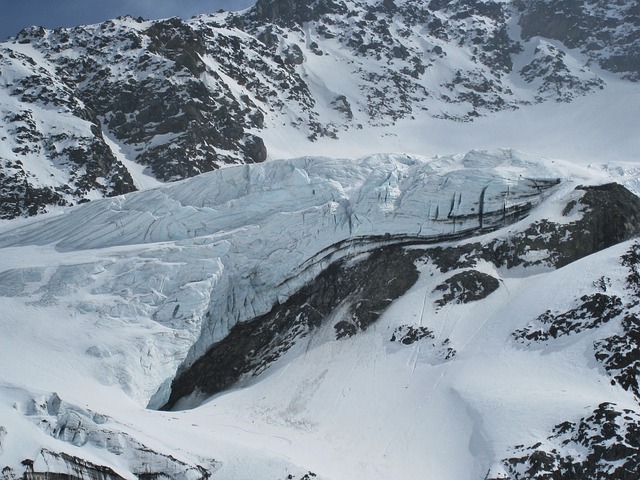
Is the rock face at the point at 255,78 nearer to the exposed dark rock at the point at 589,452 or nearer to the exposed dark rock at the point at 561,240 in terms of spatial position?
the exposed dark rock at the point at 561,240

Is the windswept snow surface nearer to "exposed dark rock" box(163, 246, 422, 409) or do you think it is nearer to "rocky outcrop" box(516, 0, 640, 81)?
"exposed dark rock" box(163, 246, 422, 409)

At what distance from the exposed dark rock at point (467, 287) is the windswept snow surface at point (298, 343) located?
22.3 inches

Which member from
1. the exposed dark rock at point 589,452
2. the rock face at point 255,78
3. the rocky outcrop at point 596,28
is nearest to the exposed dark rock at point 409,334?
the exposed dark rock at point 589,452

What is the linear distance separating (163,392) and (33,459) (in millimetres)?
11378

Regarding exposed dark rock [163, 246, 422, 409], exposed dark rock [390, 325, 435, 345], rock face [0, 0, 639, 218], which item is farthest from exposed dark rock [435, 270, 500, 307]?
rock face [0, 0, 639, 218]

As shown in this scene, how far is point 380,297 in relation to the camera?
39344 millimetres

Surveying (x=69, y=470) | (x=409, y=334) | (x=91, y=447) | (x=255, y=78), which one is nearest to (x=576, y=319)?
(x=409, y=334)

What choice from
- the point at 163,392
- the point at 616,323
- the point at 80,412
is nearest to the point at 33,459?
the point at 80,412

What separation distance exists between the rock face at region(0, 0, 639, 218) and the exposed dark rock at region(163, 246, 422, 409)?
39751 millimetres

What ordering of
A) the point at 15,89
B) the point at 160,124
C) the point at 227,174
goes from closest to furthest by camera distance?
1. the point at 227,174
2. the point at 15,89
3. the point at 160,124

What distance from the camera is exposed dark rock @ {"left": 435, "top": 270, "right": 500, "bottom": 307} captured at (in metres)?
37.7

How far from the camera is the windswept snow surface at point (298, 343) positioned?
27.1 metres

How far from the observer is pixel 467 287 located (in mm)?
38031

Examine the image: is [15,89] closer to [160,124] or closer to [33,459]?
[160,124]
